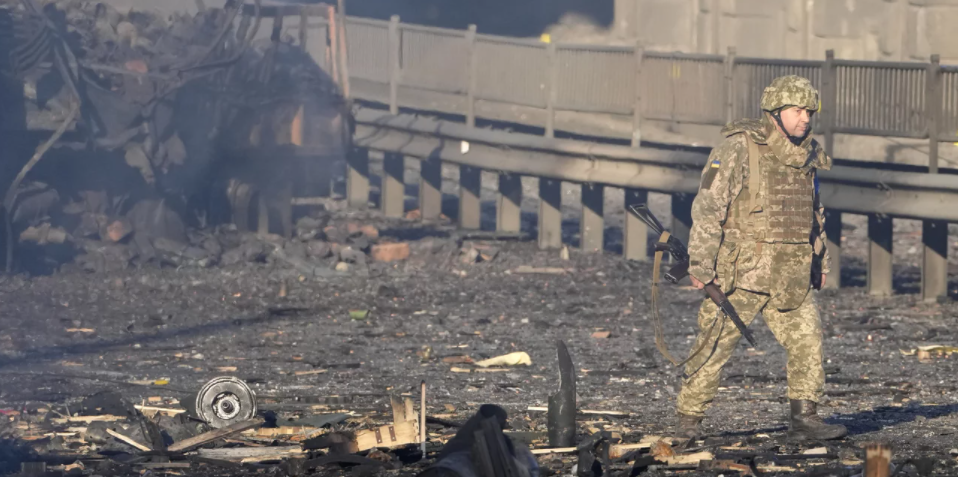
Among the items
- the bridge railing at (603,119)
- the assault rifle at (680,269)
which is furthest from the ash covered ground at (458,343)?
the bridge railing at (603,119)

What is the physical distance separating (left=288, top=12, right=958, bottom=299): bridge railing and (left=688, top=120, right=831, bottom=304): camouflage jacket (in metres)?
4.59

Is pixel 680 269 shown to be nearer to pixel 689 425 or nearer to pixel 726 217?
pixel 726 217

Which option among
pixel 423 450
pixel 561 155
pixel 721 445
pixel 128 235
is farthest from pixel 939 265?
pixel 128 235

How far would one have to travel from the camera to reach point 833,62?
40.7 feet

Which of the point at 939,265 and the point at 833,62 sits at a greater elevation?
the point at 833,62

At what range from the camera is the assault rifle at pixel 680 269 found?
7.25m

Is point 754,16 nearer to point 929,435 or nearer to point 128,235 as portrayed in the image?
point 128,235

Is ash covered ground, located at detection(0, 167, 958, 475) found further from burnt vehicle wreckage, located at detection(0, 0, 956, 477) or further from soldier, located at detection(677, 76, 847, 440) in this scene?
soldier, located at detection(677, 76, 847, 440)

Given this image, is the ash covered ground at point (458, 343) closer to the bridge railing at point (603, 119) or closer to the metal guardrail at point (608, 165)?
the bridge railing at point (603, 119)

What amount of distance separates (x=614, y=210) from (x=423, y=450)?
11.6 metres

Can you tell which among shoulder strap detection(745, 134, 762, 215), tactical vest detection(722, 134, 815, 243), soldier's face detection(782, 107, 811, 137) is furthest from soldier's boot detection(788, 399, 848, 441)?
soldier's face detection(782, 107, 811, 137)

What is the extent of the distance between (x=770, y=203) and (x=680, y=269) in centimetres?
60

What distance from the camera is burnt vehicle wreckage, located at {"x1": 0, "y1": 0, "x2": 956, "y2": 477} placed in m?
7.08

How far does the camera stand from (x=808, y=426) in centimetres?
736
